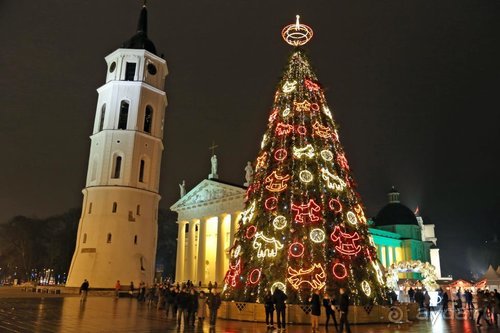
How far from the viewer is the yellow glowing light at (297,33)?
19047mm

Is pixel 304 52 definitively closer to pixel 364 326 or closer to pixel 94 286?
pixel 364 326

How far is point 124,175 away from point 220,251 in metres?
18.9

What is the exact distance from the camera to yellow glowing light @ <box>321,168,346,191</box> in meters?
16.6

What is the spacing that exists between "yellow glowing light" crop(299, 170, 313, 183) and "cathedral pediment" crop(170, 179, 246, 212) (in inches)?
1370

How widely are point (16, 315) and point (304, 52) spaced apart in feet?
54.2

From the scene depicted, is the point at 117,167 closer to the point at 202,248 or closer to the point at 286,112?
the point at 202,248

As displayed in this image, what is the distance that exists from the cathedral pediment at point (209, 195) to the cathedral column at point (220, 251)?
275 cm

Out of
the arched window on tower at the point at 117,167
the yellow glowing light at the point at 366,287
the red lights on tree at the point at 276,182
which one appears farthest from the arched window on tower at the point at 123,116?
the yellow glowing light at the point at 366,287

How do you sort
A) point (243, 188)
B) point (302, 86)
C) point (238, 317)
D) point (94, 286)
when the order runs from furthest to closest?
point (243, 188) → point (94, 286) → point (302, 86) → point (238, 317)

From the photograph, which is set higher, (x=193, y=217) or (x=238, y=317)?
(x=193, y=217)

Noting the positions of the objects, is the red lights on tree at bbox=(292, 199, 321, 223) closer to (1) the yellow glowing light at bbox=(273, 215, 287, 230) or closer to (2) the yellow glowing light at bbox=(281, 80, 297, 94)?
(1) the yellow glowing light at bbox=(273, 215, 287, 230)

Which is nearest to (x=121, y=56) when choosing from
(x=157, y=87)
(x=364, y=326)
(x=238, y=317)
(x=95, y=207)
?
(x=157, y=87)

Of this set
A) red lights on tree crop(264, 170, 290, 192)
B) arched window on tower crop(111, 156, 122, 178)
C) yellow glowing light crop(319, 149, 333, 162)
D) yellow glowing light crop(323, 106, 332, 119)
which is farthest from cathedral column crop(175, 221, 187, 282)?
yellow glowing light crop(319, 149, 333, 162)

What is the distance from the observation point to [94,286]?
33.5 m
